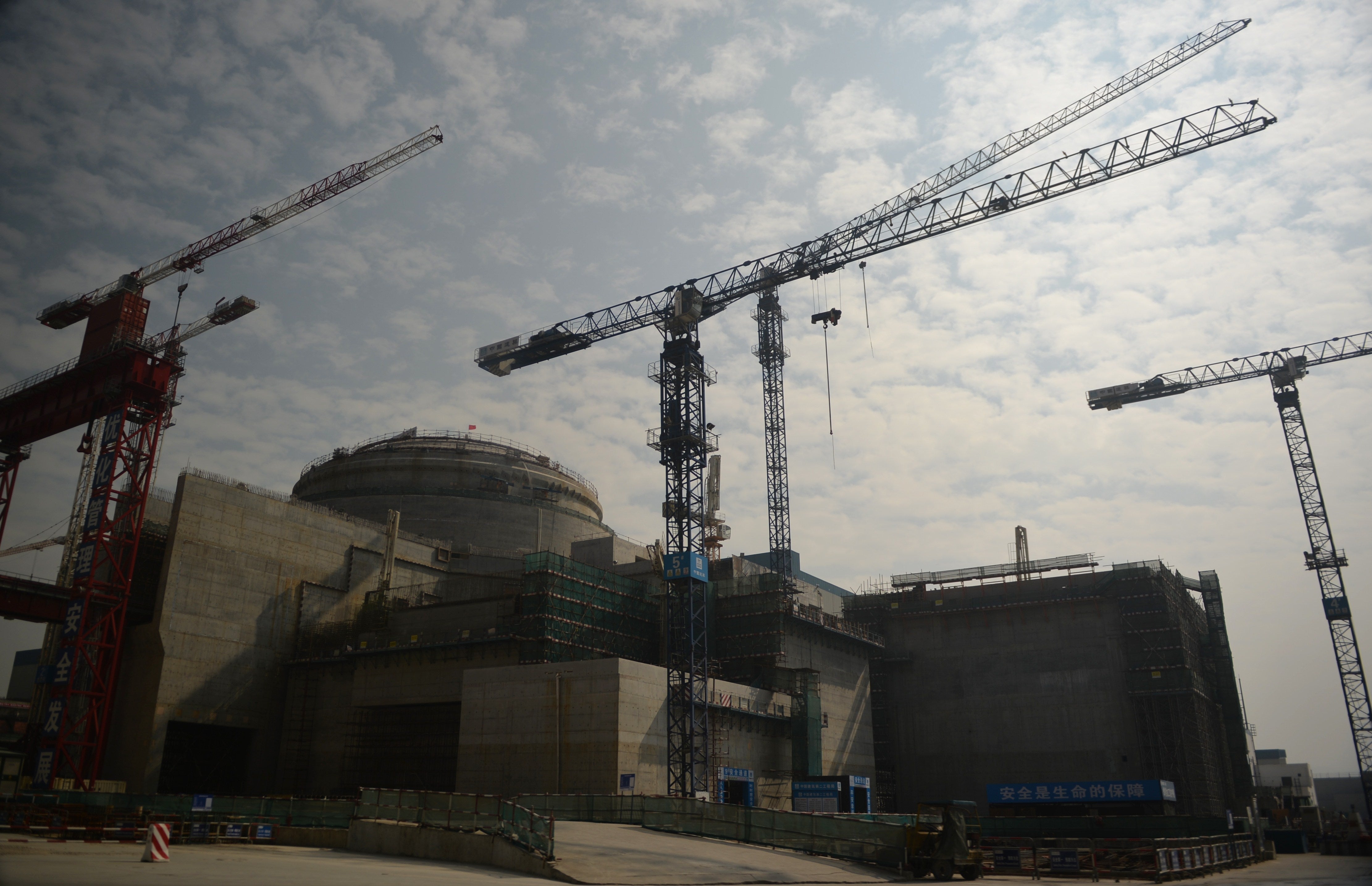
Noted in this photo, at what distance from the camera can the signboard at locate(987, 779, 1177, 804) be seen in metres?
53.0

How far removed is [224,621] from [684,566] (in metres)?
32.6

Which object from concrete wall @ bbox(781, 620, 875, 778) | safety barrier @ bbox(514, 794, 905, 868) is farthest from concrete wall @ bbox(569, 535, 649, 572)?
safety barrier @ bbox(514, 794, 905, 868)

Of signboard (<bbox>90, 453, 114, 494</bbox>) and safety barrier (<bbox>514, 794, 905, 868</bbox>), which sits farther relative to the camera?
signboard (<bbox>90, 453, 114, 494</bbox>)

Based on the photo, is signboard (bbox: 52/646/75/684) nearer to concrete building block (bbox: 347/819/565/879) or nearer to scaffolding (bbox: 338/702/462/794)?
scaffolding (bbox: 338/702/462/794)

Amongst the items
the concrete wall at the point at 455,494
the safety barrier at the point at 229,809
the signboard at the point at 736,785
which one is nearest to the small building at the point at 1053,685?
the signboard at the point at 736,785

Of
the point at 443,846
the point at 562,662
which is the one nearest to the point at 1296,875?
the point at 443,846

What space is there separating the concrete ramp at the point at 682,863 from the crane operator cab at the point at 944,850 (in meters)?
0.99

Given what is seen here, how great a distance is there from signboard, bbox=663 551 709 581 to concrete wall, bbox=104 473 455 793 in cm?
2918

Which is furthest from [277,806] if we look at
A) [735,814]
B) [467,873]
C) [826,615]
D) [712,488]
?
[712,488]

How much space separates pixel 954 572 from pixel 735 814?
5612 centimetres

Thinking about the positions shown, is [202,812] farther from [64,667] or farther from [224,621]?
[224,621]

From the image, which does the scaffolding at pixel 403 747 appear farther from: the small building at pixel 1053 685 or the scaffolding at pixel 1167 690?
the scaffolding at pixel 1167 690

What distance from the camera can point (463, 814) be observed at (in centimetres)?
2894

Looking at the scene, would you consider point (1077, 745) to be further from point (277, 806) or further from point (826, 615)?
point (277, 806)
